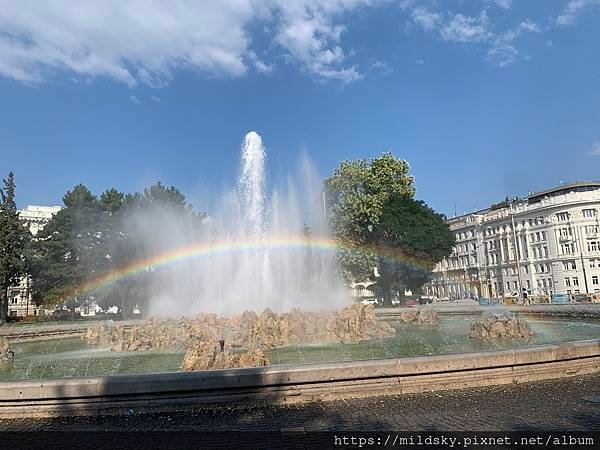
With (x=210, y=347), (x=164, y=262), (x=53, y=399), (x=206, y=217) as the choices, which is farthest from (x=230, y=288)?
(x=206, y=217)

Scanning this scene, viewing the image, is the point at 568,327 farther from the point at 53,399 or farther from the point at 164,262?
the point at 164,262

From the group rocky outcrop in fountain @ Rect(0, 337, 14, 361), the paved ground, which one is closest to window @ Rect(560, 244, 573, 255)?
rocky outcrop in fountain @ Rect(0, 337, 14, 361)

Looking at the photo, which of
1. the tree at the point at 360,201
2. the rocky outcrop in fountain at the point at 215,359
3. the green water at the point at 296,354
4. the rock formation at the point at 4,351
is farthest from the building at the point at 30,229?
the rocky outcrop in fountain at the point at 215,359

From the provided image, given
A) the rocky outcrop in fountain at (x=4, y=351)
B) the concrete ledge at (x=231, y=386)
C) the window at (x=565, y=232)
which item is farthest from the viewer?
the window at (x=565, y=232)

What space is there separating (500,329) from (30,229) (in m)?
106

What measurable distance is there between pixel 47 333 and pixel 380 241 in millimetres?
35942

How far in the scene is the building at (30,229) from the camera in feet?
302

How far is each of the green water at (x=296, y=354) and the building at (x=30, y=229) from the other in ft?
267

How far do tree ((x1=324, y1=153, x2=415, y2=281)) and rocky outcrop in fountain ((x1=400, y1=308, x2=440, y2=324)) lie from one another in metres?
23.5

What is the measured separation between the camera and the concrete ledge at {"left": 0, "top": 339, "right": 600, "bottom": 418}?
7016mm

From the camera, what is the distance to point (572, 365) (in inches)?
341

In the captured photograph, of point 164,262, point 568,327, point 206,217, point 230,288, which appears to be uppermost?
point 206,217

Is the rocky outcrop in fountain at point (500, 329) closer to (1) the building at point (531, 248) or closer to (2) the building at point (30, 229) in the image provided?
(1) the building at point (531, 248)

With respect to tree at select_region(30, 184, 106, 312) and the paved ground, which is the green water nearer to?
the paved ground
